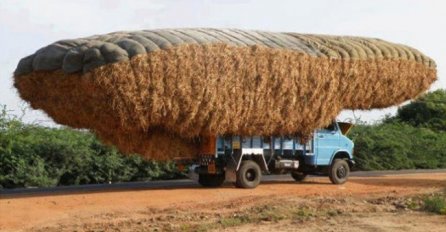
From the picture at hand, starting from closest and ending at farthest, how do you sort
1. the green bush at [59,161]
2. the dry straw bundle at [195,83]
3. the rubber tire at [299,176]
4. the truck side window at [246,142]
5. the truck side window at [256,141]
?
the dry straw bundle at [195,83] → the truck side window at [246,142] → the truck side window at [256,141] → the rubber tire at [299,176] → the green bush at [59,161]

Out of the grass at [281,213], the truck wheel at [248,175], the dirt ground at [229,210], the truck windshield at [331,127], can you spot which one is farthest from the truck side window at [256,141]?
the grass at [281,213]

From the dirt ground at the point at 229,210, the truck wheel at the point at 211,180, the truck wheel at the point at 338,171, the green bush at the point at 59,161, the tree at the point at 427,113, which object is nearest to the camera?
the dirt ground at the point at 229,210

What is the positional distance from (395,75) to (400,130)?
1422 centimetres

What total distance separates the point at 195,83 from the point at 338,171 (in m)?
6.03

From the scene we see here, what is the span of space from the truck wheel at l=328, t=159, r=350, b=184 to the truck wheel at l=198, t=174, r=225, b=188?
3.25 m

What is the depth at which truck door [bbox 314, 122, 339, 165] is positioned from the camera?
2270 centimetres

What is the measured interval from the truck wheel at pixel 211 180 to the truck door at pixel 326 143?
2877mm

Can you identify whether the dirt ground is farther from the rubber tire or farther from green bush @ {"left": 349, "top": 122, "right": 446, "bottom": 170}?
green bush @ {"left": 349, "top": 122, "right": 446, "bottom": 170}

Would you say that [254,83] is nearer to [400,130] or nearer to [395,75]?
[395,75]

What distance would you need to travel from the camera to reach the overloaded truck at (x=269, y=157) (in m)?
21.0

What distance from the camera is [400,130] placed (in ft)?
121

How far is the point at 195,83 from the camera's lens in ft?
62.8

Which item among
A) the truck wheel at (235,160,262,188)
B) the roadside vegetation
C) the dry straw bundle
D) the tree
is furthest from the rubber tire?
the tree

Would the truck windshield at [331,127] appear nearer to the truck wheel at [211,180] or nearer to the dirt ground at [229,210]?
the dirt ground at [229,210]
